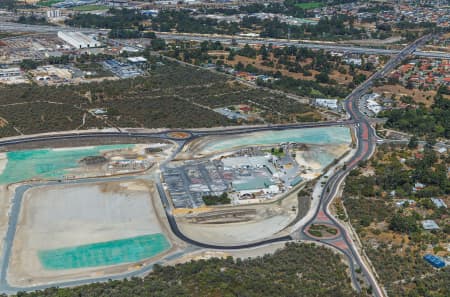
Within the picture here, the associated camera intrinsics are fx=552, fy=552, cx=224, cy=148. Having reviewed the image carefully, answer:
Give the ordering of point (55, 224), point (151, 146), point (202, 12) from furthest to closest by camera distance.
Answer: point (202, 12) < point (151, 146) < point (55, 224)

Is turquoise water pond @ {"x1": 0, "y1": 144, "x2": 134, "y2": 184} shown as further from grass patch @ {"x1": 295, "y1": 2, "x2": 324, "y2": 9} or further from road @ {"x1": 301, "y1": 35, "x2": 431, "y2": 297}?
grass patch @ {"x1": 295, "y1": 2, "x2": 324, "y2": 9}

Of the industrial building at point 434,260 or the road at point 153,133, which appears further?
the road at point 153,133

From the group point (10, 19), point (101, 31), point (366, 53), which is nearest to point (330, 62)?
point (366, 53)

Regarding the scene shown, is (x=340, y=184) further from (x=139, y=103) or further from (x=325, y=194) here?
(x=139, y=103)

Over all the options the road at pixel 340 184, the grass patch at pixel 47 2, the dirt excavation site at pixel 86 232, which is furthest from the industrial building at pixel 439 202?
the grass patch at pixel 47 2

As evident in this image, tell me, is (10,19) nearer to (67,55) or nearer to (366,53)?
(67,55)

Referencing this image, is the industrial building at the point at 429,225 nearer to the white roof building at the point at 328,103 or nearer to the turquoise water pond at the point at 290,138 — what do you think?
the turquoise water pond at the point at 290,138
